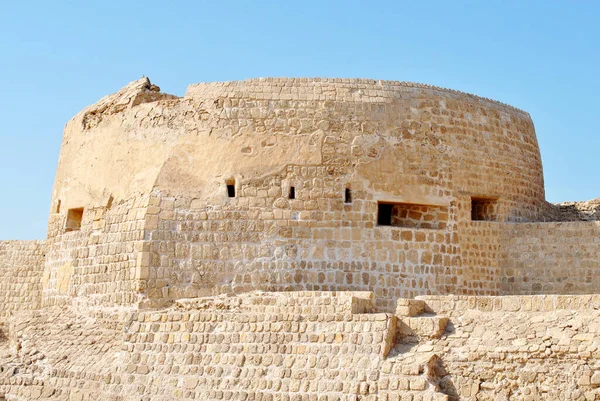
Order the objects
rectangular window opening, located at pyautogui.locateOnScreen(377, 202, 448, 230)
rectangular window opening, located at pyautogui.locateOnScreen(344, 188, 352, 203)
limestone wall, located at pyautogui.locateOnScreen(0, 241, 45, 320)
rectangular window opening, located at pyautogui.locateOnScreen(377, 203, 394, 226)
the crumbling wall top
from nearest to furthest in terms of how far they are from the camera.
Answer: rectangular window opening, located at pyautogui.locateOnScreen(344, 188, 352, 203), the crumbling wall top, rectangular window opening, located at pyautogui.locateOnScreen(377, 202, 448, 230), rectangular window opening, located at pyautogui.locateOnScreen(377, 203, 394, 226), limestone wall, located at pyautogui.locateOnScreen(0, 241, 45, 320)

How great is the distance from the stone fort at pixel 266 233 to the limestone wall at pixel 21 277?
2436mm

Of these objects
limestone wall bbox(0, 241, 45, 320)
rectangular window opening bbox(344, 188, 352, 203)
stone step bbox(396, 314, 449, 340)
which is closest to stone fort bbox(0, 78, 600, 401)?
rectangular window opening bbox(344, 188, 352, 203)

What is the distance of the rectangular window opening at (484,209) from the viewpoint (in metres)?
13.3

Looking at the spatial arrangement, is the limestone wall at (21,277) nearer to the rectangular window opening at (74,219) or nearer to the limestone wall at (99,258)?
the limestone wall at (99,258)

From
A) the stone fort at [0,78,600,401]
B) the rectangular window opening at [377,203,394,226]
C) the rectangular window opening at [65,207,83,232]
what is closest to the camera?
the stone fort at [0,78,600,401]

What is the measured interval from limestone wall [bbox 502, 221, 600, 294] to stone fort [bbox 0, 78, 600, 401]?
2 cm

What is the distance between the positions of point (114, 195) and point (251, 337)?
4182 millimetres

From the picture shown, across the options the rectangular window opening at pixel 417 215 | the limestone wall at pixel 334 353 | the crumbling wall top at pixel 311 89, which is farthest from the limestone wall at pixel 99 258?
the rectangular window opening at pixel 417 215

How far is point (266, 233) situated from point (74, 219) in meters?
4.07

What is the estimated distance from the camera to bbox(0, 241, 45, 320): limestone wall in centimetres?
1647

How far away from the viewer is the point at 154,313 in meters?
11.2

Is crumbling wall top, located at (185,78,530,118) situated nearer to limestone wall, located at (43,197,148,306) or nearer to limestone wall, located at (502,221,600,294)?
limestone wall, located at (43,197,148,306)

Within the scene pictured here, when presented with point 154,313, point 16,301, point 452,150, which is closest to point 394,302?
point 452,150

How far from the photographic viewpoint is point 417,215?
1276cm
